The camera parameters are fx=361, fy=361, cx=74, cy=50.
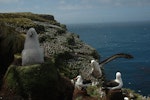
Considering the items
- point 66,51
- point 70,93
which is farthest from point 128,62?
point 70,93

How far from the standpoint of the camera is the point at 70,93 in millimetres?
16453

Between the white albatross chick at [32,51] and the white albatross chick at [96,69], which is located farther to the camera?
the white albatross chick at [96,69]

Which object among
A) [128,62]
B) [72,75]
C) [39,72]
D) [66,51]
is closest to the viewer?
[39,72]

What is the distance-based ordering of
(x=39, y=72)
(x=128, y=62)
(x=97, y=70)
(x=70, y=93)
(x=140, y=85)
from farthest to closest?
(x=128, y=62) → (x=140, y=85) → (x=97, y=70) → (x=70, y=93) → (x=39, y=72)

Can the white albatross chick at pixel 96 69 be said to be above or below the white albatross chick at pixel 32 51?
below

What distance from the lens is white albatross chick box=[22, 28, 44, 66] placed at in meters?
15.4

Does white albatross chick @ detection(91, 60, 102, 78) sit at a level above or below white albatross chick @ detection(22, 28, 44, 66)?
below

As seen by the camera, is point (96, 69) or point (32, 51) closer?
point (32, 51)

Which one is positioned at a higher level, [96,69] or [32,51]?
[32,51]

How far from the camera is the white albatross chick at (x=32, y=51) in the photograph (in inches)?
607

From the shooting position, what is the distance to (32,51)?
618 inches

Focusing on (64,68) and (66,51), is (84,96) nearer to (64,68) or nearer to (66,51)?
(64,68)

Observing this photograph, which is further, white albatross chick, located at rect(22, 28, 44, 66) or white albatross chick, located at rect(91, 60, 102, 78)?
white albatross chick, located at rect(91, 60, 102, 78)

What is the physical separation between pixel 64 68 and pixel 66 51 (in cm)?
509
